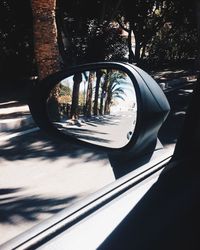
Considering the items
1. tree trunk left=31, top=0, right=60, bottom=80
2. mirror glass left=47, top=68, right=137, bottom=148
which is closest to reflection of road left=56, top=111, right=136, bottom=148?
mirror glass left=47, top=68, right=137, bottom=148

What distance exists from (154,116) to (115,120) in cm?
24

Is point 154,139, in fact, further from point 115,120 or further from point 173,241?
point 173,241

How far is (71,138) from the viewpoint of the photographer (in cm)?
200

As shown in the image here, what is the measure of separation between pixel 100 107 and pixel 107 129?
131 mm

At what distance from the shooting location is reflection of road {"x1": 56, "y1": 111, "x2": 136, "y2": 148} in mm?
1738

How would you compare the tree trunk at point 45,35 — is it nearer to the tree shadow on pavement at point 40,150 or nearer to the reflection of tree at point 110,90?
the tree shadow on pavement at point 40,150

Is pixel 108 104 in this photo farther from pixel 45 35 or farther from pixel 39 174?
pixel 45 35

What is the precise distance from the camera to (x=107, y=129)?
1.83 metres

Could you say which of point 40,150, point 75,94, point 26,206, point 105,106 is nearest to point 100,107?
point 105,106

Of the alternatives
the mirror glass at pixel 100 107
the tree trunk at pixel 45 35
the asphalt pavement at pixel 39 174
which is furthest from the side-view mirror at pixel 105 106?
the tree trunk at pixel 45 35

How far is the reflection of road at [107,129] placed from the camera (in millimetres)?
1738

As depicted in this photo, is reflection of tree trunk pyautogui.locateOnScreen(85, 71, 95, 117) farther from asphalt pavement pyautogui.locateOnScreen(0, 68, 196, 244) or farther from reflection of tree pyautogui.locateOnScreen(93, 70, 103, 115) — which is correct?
asphalt pavement pyautogui.locateOnScreen(0, 68, 196, 244)

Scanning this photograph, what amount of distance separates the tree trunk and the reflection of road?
10.4 metres

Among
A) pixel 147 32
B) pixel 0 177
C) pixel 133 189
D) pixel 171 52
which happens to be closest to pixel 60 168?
pixel 0 177
